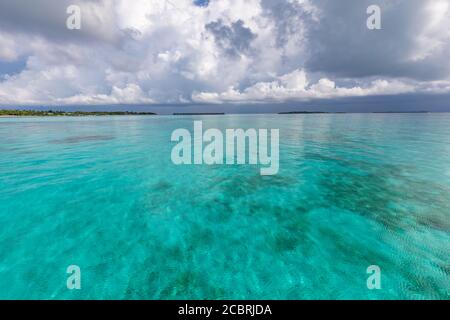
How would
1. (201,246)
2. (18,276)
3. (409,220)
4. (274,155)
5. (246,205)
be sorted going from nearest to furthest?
1. (18,276)
2. (201,246)
3. (409,220)
4. (246,205)
5. (274,155)

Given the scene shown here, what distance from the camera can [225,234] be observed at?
680 centimetres

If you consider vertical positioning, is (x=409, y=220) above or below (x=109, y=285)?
above

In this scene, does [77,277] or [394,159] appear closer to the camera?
[77,277]

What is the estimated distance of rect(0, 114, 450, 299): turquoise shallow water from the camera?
15.7ft

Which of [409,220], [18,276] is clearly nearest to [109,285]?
[18,276]

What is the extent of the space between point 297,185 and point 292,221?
377 cm

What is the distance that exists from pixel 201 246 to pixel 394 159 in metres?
17.6

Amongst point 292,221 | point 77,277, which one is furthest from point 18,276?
point 292,221

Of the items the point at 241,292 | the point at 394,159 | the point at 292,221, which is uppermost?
the point at 394,159

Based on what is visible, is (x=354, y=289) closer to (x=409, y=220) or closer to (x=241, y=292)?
(x=241, y=292)

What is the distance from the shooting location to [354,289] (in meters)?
4.71

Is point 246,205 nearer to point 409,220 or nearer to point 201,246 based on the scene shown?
point 201,246

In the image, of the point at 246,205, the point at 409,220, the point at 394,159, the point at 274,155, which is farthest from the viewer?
the point at 274,155

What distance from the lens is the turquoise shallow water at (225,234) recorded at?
4793 mm
